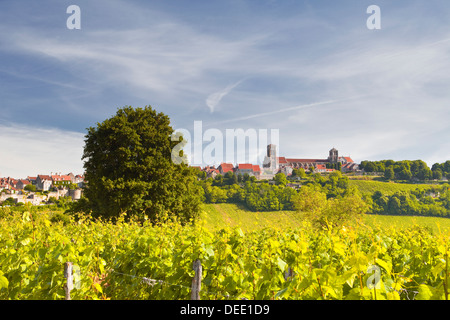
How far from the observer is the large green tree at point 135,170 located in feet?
62.2

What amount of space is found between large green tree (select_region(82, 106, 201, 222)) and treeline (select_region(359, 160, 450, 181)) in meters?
121

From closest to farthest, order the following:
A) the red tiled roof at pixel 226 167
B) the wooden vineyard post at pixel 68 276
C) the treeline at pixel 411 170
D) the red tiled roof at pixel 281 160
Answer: the wooden vineyard post at pixel 68 276, the treeline at pixel 411 170, the red tiled roof at pixel 226 167, the red tiled roof at pixel 281 160

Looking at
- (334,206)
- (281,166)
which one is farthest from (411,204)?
(281,166)

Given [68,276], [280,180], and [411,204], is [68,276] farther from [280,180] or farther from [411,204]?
[280,180]

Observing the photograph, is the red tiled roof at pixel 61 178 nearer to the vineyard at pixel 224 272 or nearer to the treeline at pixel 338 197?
the treeline at pixel 338 197

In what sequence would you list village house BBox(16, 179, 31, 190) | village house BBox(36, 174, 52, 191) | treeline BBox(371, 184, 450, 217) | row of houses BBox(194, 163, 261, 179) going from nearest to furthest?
A: treeline BBox(371, 184, 450, 217)
village house BBox(16, 179, 31, 190)
village house BBox(36, 174, 52, 191)
row of houses BBox(194, 163, 261, 179)

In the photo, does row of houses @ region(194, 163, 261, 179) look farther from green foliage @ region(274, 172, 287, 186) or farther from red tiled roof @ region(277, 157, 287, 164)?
green foliage @ region(274, 172, 287, 186)

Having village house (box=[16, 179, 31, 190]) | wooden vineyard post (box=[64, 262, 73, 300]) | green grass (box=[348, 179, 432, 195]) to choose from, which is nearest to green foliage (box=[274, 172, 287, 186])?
green grass (box=[348, 179, 432, 195])

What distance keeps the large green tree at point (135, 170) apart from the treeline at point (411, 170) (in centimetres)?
12115

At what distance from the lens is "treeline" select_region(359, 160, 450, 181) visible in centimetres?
12369

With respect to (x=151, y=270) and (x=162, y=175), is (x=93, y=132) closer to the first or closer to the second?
(x=162, y=175)

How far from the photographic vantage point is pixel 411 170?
130 meters

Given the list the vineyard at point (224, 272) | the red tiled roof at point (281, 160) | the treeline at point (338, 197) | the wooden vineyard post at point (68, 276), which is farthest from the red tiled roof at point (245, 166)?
the wooden vineyard post at point (68, 276)
